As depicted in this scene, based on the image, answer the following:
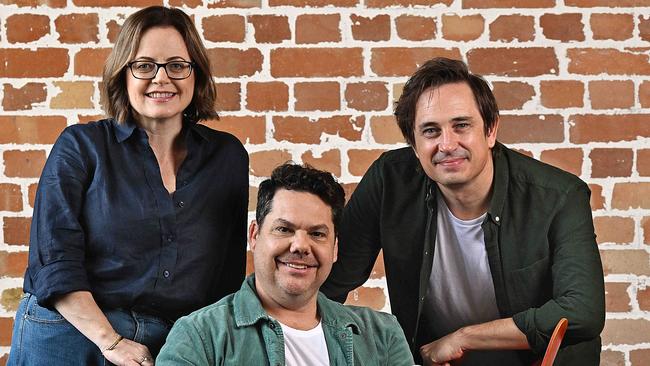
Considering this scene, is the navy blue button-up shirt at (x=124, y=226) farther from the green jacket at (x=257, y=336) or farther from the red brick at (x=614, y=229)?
the red brick at (x=614, y=229)

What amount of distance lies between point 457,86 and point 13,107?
1.35 metres

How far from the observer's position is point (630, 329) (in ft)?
9.82

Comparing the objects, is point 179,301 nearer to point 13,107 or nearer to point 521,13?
point 13,107

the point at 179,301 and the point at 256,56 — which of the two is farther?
the point at 256,56

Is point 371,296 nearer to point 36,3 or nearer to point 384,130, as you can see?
point 384,130

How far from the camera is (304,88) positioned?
293cm

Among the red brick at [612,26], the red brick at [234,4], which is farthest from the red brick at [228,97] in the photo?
the red brick at [612,26]

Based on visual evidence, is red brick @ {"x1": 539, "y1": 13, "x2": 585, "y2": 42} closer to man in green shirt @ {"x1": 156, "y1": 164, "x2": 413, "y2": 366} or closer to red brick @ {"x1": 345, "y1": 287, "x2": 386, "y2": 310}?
red brick @ {"x1": 345, "y1": 287, "x2": 386, "y2": 310}

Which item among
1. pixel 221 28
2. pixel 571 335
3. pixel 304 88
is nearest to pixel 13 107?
pixel 221 28

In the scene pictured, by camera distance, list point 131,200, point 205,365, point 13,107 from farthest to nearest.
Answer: point 13,107 → point 131,200 → point 205,365

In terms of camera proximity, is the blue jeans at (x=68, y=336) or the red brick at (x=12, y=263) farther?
the red brick at (x=12, y=263)

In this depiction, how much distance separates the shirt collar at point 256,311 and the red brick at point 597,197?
3.63 feet

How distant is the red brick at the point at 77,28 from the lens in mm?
2918

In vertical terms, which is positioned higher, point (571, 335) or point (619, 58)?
point (619, 58)
